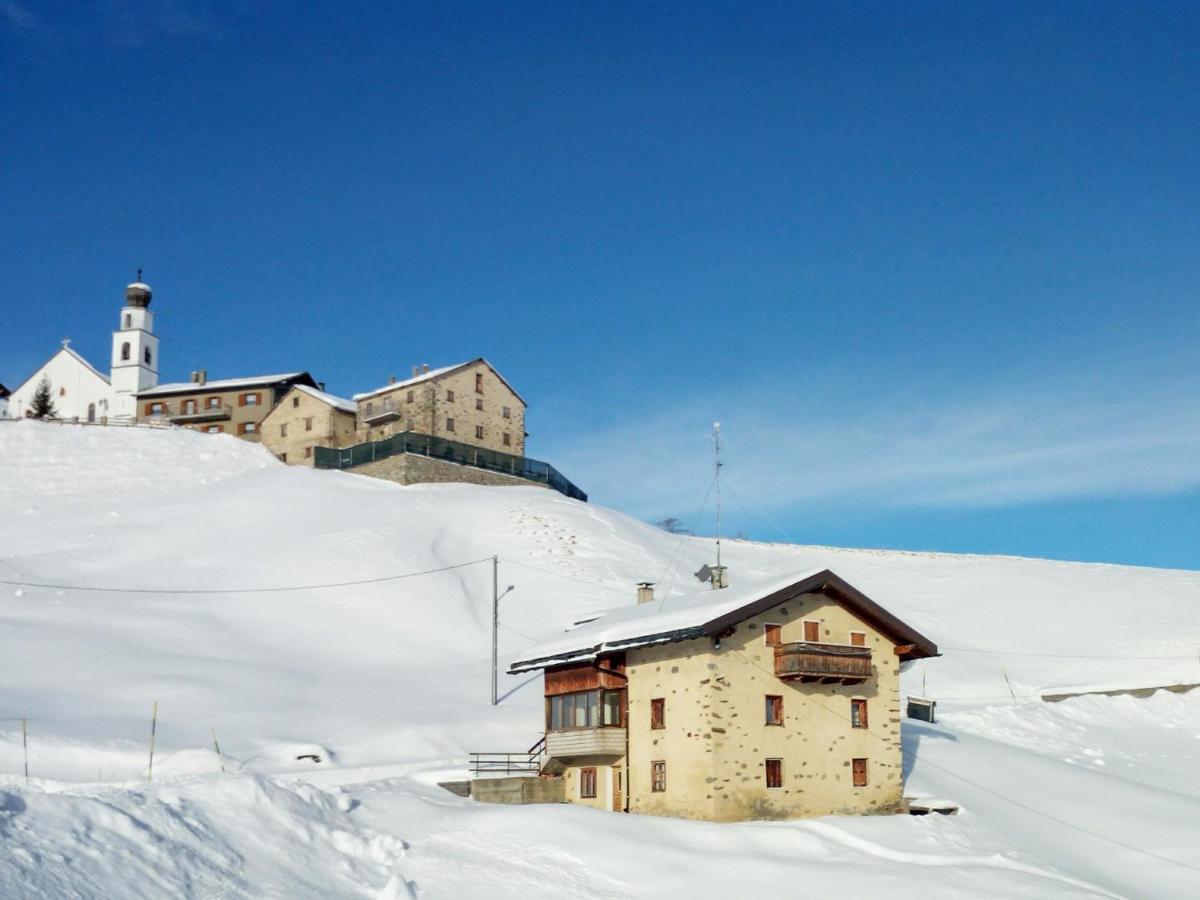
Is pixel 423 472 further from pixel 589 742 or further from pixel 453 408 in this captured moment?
pixel 589 742

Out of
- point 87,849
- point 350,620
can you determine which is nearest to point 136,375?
point 350,620

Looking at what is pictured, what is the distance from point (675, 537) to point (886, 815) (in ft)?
201

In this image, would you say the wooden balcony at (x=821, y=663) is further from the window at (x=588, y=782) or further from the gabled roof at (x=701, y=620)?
the window at (x=588, y=782)

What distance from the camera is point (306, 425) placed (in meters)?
103

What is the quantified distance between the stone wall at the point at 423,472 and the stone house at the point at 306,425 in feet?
24.1

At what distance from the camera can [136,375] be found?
4508 inches

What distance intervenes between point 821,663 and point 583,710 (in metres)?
7.76

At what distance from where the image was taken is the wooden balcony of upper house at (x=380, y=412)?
99.8m

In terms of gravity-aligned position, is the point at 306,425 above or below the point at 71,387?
below

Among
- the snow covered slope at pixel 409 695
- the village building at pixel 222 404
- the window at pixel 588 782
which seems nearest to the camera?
the snow covered slope at pixel 409 695

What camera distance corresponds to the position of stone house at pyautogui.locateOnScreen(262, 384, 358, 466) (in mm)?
101875

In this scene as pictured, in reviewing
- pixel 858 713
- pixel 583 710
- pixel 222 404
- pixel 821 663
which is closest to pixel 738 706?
pixel 821 663

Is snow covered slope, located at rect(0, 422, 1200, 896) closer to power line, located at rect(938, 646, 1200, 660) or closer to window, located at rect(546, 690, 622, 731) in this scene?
power line, located at rect(938, 646, 1200, 660)

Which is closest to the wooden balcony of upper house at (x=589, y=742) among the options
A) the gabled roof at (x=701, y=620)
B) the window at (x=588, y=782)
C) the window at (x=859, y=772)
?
the window at (x=588, y=782)
